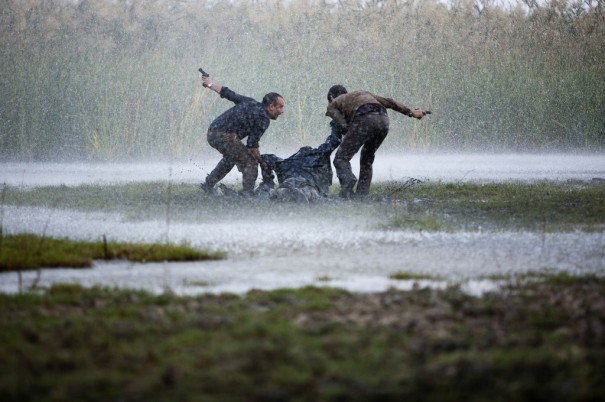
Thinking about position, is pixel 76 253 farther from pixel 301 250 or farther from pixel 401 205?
pixel 401 205

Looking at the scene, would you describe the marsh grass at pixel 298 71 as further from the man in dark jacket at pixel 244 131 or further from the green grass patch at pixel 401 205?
the man in dark jacket at pixel 244 131

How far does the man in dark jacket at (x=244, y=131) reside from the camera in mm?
19094

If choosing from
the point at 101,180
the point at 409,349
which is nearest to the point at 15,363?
the point at 409,349

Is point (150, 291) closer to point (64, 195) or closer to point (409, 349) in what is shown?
point (409, 349)

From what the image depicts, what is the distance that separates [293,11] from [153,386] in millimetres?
24713

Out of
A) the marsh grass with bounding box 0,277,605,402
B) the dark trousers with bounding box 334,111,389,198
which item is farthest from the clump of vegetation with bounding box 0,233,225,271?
the dark trousers with bounding box 334,111,389,198

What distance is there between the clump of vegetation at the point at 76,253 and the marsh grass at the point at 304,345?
1.75 meters

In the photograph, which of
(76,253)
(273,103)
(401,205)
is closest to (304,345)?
(76,253)

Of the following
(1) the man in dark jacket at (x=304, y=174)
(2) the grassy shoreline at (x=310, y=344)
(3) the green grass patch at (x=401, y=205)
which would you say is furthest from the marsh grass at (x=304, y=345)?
(1) the man in dark jacket at (x=304, y=174)

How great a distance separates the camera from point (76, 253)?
11469 mm

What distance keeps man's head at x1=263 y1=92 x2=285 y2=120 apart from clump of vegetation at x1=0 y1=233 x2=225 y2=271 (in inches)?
287

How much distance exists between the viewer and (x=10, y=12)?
Result: 96.1 ft

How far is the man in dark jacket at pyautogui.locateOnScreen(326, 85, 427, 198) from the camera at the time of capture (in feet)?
61.0

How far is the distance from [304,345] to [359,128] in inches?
461
